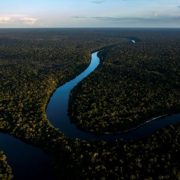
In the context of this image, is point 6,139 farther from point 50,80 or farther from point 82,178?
point 50,80

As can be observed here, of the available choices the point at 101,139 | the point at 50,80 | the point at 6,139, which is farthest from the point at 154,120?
the point at 50,80

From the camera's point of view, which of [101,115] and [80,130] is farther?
[101,115]

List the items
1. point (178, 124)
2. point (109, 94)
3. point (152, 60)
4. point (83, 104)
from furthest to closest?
point (152, 60) < point (109, 94) < point (83, 104) < point (178, 124)

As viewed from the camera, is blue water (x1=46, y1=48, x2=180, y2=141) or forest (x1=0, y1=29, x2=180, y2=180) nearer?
forest (x1=0, y1=29, x2=180, y2=180)

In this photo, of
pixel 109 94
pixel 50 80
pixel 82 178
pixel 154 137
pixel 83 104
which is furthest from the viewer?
pixel 50 80

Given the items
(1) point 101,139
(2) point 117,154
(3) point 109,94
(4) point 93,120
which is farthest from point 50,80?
(2) point 117,154

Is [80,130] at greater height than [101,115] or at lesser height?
lesser

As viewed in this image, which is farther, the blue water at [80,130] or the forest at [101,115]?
the blue water at [80,130]

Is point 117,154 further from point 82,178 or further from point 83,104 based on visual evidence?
point 83,104

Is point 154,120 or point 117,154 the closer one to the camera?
point 117,154
